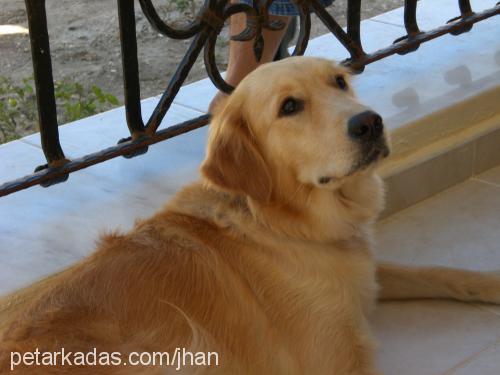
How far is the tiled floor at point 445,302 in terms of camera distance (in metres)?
2.59

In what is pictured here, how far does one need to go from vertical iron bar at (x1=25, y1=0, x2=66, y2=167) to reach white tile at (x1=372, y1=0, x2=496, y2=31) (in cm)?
228

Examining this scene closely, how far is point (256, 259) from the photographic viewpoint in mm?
2408

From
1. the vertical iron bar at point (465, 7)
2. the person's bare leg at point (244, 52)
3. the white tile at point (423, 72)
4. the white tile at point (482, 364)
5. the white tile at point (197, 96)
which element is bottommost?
the white tile at point (482, 364)

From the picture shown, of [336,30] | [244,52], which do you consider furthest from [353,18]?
[244,52]

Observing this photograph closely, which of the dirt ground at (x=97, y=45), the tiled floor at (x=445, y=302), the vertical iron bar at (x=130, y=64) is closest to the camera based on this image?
the tiled floor at (x=445, y=302)

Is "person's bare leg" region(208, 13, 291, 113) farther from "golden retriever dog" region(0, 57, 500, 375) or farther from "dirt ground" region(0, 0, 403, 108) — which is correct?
"dirt ground" region(0, 0, 403, 108)

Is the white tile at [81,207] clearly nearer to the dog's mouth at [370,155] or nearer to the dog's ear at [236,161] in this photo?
the dog's ear at [236,161]

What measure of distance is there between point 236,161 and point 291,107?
0.69 feet

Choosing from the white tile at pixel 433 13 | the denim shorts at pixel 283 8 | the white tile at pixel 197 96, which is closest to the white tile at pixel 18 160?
the white tile at pixel 197 96

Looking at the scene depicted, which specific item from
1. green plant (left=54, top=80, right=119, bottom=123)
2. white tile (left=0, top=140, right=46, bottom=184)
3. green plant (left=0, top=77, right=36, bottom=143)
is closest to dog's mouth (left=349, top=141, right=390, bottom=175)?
white tile (left=0, top=140, right=46, bottom=184)

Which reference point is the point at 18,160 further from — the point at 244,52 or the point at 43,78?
the point at 244,52

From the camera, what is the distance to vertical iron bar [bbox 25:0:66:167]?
8.50ft

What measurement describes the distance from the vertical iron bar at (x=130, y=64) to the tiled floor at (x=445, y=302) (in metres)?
1.00

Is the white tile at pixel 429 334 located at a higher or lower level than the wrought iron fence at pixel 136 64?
lower
